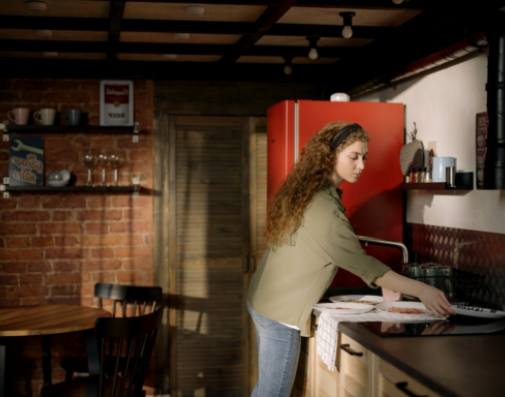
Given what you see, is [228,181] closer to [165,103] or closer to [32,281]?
[165,103]

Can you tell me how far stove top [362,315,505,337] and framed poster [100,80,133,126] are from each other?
2.78 metres

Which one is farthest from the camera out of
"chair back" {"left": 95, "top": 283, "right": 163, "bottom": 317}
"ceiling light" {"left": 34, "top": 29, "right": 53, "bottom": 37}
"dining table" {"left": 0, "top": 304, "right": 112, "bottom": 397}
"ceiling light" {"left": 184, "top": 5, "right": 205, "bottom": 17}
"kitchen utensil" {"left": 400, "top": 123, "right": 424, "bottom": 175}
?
"chair back" {"left": 95, "top": 283, "right": 163, "bottom": 317}

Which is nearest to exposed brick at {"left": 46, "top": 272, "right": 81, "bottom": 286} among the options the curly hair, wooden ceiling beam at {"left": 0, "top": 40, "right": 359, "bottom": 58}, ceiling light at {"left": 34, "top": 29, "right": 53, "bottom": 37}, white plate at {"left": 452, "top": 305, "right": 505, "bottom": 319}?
wooden ceiling beam at {"left": 0, "top": 40, "right": 359, "bottom": 58}

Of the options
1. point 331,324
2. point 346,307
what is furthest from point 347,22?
point 331,324

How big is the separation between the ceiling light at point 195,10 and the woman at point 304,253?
0.91 m

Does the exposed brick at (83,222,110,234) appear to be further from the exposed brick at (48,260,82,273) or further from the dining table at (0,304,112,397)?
the dining table at (0,304,112,397)

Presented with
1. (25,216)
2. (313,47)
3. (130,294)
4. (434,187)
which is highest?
(313,47)

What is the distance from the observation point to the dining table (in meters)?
3.79

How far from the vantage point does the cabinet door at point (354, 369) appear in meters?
2.60

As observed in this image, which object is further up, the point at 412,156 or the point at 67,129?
the point at 67,129

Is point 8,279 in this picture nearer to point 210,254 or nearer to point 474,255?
point 210,254

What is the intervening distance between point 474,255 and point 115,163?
2.62m

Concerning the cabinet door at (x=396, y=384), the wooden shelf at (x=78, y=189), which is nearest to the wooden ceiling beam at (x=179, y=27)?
the wooden shelf at (x=78, y=189)

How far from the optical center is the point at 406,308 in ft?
10.3
